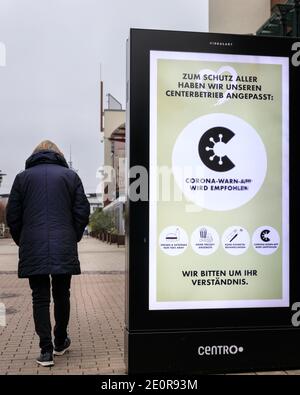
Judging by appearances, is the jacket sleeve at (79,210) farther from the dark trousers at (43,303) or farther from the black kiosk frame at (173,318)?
the black kiosk frame at (173,318)

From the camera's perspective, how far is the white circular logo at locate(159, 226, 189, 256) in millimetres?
5141

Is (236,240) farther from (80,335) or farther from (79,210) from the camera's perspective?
(80,335)

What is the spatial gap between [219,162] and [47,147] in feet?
5.36

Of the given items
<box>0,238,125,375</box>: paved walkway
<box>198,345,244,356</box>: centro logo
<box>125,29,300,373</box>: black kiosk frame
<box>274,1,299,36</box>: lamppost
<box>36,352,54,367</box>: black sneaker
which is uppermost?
<box>274,1,299,36</box>: lamppost

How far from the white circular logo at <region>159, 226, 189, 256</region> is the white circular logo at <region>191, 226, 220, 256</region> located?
0.25 feet

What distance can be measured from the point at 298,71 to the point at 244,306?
191cm

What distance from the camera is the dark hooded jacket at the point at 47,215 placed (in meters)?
5.57

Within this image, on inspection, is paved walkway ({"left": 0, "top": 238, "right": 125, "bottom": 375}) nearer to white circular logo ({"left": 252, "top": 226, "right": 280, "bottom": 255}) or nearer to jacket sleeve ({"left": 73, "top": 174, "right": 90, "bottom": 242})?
jacket sleeve ({"left": 73, "top": 174, "right": 90, "bottom": 242})

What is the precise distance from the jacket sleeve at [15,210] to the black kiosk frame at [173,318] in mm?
1133

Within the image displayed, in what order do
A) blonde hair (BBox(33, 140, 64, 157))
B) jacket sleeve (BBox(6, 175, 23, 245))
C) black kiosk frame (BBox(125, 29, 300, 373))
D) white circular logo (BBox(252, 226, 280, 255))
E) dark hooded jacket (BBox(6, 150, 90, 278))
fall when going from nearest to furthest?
1. black kiosk frame (BBox(125, 29, 300, 373))
2. white circular logo (BBox(252, 226, 280, 255))
3. dark hooded jacket (BBox(6, 150, 90, 278))
4. jacket sleeve (BBox(6, 175, 23, 245))
5. blonde hair (BBox(33, 140, 64, 157))

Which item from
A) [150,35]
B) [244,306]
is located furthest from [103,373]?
[150,35]

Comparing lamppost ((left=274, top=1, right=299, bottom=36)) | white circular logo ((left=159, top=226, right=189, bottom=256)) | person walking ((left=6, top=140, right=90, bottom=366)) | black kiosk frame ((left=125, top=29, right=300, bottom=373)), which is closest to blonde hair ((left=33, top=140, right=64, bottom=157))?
person walking ((left=6, top=140, right=90, bottom=366))

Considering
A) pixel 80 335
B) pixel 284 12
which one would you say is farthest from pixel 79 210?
pixel 284 12

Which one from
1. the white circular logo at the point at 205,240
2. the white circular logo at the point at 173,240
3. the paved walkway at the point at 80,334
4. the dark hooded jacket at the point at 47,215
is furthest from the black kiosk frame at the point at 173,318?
the dark hooded jacket at the point at 47,215
